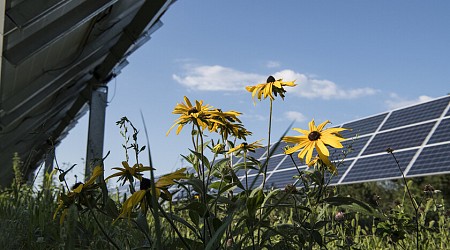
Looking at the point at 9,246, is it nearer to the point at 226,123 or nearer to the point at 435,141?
the point at 226,123

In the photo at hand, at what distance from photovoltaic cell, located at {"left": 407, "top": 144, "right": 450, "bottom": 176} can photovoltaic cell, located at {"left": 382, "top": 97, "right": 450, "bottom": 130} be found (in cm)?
123

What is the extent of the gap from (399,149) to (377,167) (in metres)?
0.73

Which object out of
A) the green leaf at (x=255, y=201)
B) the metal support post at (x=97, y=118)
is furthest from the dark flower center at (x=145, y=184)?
the metal support post at (x=97, y=118)

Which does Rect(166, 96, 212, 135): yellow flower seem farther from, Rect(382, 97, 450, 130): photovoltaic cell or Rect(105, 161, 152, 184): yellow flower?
Rect(382, 97, 450, 130): photovoltaic cell

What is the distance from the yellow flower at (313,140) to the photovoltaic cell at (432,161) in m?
→ 6.11

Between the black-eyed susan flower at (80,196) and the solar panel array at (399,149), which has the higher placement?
the solar panel array at (399,149)

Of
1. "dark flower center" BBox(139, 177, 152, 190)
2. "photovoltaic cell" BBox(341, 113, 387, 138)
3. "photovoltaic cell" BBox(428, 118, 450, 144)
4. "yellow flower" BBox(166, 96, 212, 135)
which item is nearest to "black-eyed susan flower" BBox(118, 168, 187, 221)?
"dark flower center" BBox(139, 177, 152, 190)

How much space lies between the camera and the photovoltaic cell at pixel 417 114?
8684 mm

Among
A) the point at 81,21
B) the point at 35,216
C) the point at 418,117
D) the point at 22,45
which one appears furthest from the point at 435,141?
the point at 35,216

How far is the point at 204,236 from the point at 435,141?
23.5ft

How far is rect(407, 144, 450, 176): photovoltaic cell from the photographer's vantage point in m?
6.94

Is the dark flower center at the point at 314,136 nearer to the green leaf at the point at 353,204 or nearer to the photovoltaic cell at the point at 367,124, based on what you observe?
the green leaf at the point at 353,204

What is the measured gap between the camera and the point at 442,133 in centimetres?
780

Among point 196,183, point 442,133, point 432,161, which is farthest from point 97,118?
point 196,183
